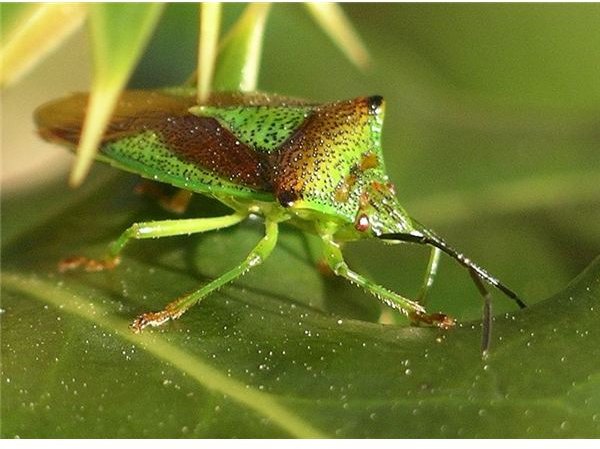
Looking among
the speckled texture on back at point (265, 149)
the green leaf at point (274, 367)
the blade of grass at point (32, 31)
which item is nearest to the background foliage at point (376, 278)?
the green leaf at point (274, 367)

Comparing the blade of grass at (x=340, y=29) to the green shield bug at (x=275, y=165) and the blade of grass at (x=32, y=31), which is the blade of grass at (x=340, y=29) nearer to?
the green shield bug at (x=275, y=165)

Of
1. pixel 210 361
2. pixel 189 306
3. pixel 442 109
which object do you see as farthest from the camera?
pixel 442 109

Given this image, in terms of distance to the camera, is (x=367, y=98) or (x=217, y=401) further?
(x=367, y=98)

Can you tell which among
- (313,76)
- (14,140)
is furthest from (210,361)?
(14,140)

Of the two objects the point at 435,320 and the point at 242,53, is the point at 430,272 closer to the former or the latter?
the point at 435,320

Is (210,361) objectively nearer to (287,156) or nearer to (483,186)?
(287,156)

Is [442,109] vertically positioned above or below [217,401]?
above

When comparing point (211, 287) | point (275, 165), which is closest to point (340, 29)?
point (275, 165)
